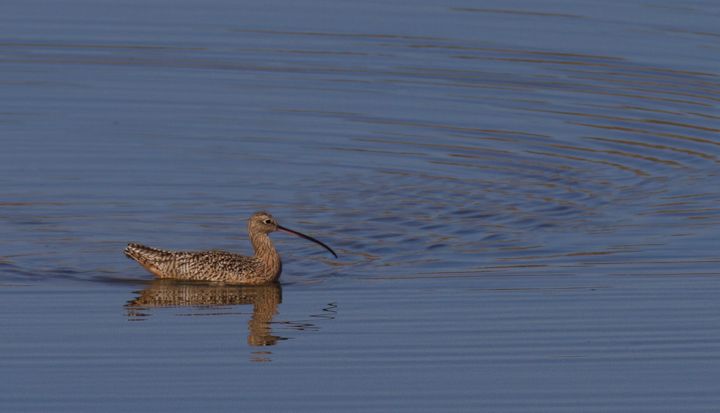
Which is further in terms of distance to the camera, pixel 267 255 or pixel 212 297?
pixel 267 255

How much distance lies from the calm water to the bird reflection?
5cm

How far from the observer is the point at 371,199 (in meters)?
17.7

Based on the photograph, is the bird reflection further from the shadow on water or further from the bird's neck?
the bird's neck

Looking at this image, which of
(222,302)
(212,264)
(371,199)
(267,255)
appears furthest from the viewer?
(371,199)

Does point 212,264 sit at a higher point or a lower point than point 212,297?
higher

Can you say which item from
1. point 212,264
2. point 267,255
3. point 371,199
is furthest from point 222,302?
point 371,199

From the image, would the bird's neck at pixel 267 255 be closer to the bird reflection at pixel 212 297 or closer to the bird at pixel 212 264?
the bird at pixel 212 264

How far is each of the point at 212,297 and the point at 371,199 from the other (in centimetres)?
423

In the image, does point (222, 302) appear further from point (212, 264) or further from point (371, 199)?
point (371, 199)

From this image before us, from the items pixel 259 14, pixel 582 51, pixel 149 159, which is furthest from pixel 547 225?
pixel 259 14

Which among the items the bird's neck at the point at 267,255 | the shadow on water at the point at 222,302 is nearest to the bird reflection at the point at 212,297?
the shadow on water at the point at 222,302

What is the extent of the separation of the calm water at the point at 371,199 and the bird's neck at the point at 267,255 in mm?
260

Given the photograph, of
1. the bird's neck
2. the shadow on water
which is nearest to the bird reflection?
the shadow on water

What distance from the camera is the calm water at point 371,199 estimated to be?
10750mm
